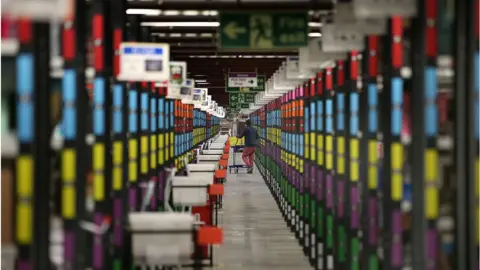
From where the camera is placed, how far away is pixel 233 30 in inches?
371

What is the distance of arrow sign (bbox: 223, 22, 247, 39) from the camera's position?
369 inches

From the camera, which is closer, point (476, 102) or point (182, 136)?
point (476, 102)

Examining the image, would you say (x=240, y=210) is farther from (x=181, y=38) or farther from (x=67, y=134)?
(x=67, y=134)

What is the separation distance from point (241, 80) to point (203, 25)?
8.11 metres

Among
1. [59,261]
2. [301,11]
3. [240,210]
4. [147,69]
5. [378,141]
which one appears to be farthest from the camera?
[240,210]

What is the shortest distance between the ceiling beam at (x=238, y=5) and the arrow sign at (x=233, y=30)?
358 millimetres

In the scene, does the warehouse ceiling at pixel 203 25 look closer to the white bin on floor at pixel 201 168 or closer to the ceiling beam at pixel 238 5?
the ceiling beam at pixel 238 5

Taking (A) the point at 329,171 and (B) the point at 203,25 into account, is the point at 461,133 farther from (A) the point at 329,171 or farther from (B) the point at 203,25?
(B) the point at 203,25

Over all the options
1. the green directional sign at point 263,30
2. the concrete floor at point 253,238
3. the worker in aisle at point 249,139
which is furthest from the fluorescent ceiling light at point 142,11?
the worker in aisle at point 249,139

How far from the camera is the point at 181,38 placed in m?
13.0

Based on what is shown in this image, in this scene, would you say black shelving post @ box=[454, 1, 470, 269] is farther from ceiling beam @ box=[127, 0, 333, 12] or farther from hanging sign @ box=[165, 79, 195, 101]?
hanging sign @ box=[165, 79, 195, 101]

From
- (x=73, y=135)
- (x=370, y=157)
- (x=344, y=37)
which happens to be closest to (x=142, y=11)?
(x=344, y=37)

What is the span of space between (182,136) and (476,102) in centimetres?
1208

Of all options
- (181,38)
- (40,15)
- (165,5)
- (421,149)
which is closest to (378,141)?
(421,149)
